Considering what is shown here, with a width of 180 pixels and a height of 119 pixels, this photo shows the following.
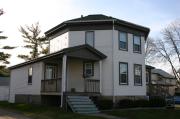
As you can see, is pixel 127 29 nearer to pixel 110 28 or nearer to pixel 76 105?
pixel 110 28

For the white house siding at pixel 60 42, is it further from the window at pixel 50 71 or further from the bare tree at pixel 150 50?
the bare tree at pixel 150 50

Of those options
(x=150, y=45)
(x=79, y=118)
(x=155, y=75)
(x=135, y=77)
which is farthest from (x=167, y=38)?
(x=79, y=118)

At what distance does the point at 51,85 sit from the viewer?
73.5 feet

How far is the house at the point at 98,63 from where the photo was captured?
22938mm

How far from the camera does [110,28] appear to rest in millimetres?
23641

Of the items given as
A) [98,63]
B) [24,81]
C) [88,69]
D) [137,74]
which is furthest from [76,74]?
[24,81]

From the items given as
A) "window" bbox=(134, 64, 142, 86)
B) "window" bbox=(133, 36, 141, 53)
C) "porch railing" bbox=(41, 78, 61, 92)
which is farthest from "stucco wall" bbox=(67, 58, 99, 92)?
"window" bbox=(133, 36, 141, 53)

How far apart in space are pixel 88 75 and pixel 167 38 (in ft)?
108

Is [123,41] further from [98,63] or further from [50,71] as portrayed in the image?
[50,71]

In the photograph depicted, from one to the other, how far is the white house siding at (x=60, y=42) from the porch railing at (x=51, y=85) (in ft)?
12.2

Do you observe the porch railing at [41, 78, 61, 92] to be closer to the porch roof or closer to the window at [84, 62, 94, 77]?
the porch roof

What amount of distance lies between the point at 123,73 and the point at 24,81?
10.5m

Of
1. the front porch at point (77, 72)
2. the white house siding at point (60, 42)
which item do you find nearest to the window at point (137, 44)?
the front porch at point (77, 72)

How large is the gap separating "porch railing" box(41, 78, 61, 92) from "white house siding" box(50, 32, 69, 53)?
372 cm
